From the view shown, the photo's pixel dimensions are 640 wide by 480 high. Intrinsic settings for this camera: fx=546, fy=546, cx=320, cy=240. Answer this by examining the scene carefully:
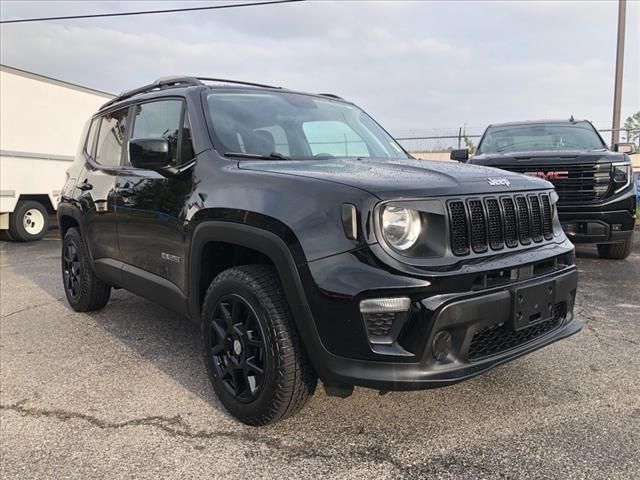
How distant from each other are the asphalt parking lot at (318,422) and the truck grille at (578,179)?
Answer: 2.58 meters

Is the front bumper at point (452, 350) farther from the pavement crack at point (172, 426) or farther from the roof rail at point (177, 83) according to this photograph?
the roof rail at point (177, 83)

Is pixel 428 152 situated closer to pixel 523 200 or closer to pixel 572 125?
pixel 572 125

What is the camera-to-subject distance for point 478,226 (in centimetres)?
259

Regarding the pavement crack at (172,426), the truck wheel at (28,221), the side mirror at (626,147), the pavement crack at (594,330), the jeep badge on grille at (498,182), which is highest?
the side mirror at (626,147)

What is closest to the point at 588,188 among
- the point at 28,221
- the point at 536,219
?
the point at 536,219

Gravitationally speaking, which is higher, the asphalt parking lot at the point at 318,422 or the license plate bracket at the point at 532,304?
the license plate bracket at the point at 532,304

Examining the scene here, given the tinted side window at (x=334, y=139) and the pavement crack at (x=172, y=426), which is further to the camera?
the tinted side window at (x=334, y=139)

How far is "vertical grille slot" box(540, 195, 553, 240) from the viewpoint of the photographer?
9.96 ft

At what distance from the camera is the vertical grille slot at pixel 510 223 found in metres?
2.72

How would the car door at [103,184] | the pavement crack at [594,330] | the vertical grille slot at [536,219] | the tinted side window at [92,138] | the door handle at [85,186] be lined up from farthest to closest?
the tinted side window at [92,138]
the door handle at [85,186]
the car door at [103,184]
the pavement crack at [594,330]
the vertical grille slot at [536,219]

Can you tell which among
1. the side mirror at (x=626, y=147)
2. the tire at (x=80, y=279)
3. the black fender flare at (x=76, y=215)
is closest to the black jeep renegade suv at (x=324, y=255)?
the black fender flare at (x=76, y=215)

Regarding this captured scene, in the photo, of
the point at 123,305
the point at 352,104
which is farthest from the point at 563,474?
the point at 123,305

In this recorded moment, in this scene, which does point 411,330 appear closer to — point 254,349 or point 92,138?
point 254,349

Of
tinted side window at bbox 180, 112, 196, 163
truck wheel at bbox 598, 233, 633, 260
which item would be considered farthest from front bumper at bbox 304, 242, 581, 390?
truck wheel at bbox 598, 233, 633, 260
